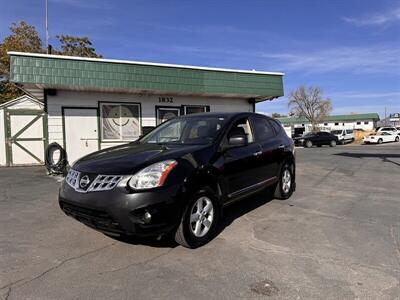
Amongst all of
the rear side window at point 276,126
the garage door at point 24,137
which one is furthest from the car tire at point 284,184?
the garage door at point 24,137

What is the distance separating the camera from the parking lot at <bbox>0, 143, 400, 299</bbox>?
321 centimetres

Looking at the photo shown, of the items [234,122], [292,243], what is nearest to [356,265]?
[292,243]

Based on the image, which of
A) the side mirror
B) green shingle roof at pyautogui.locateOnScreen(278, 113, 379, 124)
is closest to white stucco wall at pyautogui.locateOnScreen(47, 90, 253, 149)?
the side mirror

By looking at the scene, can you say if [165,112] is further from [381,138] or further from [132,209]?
[381,138]

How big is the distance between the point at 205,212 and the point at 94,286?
162cm

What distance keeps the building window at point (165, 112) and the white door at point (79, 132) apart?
228cm

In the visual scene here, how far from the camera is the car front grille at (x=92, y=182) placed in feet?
12.1

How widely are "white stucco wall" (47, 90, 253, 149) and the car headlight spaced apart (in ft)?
28.5

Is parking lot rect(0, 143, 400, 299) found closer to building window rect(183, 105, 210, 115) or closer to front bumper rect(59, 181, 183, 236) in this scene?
front bumper rect(59, 181, 183, 236)

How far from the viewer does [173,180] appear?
380 cm

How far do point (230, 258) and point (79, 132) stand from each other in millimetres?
9124

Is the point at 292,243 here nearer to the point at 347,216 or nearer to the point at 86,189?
the point at 347,216

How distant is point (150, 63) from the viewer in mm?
11469

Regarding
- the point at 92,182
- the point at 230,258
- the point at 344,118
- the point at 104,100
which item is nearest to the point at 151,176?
the point at 92,182
